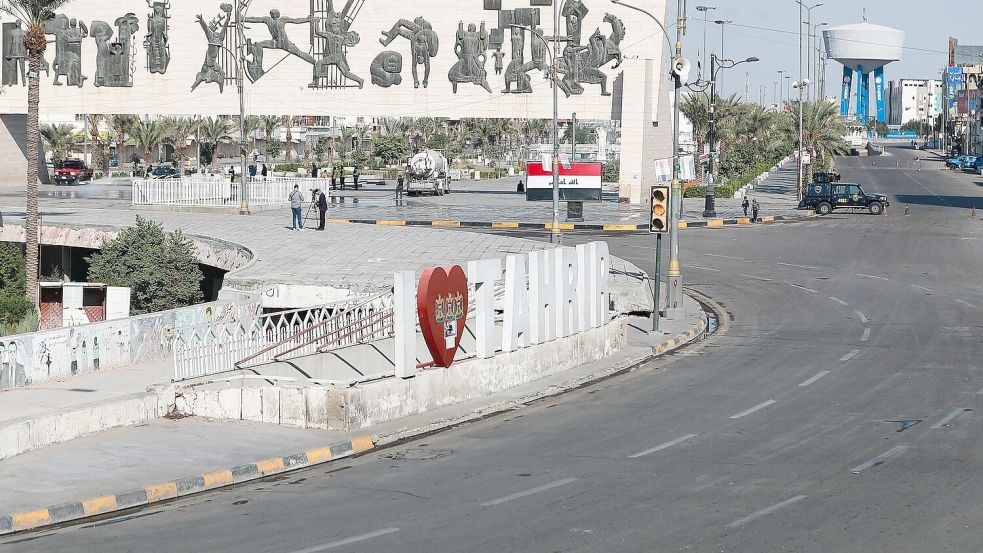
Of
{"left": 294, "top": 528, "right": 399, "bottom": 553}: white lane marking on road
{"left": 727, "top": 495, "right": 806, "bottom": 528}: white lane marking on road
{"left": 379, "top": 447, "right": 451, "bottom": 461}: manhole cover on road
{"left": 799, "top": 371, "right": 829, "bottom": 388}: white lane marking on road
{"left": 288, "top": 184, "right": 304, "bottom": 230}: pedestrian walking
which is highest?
{"left": 288, "top": 184, "right": 304, "bottom": 230}: pedestrian walking

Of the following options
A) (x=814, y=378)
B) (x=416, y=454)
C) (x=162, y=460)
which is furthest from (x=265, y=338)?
(x=814, y=378)

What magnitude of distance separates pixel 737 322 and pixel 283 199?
1557 inches

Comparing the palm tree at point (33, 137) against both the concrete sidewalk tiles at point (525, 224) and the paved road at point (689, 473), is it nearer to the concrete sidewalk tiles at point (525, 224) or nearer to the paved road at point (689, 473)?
the paved road at point (689, 473)

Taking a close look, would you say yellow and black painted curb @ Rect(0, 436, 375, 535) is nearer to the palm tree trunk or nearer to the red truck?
the palm tree trunk

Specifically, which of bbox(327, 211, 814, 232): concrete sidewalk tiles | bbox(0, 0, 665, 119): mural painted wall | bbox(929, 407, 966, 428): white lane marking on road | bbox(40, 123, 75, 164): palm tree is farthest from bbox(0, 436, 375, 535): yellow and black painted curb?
bbox(40, 123, 75, 164): palm tree

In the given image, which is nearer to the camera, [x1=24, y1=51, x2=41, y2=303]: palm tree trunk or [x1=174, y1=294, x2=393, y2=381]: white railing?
[x1=174, y1=294, x2=393, y2=381]: white railing

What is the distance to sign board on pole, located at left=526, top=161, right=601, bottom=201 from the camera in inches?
2482

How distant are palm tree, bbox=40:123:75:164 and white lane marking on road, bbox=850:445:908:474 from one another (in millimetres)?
114174

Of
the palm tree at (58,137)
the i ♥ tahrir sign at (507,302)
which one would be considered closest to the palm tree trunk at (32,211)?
the i ♥ tahrir sign at (507,302)

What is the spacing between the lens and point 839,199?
72.3 m

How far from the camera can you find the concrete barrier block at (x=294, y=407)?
19328 millimetres

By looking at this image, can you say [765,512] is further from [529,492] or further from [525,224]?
[525,224]

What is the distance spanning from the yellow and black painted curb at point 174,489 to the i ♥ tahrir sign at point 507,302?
3.03m

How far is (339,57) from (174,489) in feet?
220
